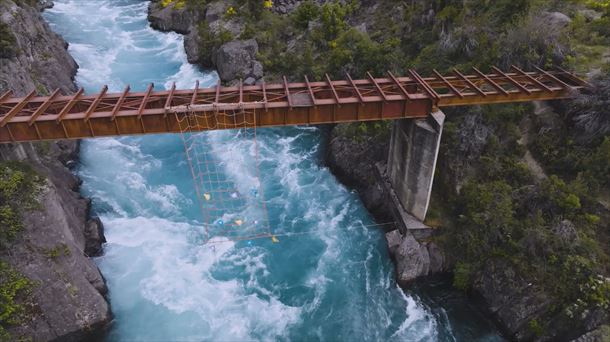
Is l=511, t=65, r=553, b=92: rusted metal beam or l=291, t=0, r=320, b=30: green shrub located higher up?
l=511, t=65, r=553, b=92: rusted metal beam

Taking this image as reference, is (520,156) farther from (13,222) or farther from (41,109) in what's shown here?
(13,222)

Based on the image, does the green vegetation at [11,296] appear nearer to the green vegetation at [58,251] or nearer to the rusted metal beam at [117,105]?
the green vegetation at [58,251]

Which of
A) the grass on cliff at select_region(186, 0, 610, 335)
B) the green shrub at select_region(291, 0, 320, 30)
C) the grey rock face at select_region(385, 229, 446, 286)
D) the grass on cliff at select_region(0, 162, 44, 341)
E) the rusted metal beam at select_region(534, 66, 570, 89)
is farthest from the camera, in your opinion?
the green shrub at select_region(291, 0, 320, 30)

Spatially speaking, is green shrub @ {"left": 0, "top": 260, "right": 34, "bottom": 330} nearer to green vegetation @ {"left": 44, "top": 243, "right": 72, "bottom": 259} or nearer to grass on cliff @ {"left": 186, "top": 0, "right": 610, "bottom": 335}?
green vegetation @ {"left": 44, "top": 243, "right": 72, "bottom": 259}

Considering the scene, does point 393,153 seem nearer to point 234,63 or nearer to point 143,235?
point 143,235

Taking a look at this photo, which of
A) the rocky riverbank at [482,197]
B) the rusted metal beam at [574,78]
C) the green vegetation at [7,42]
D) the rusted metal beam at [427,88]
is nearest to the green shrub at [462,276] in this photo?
the rocky riverbank at [482,197]

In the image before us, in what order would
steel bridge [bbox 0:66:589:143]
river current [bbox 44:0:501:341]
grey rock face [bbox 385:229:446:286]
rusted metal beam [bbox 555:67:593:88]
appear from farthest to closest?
grey rock face [bbox 385:229:446:286], rusted metal beam [bbox 555:67:593:88], river current [bbox 44:0:501:341], steel bridge [bbox 0:66:589:143]

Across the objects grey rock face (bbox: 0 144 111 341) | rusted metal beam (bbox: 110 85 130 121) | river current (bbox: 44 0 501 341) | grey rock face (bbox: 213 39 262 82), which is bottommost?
river current (bbox: 44 0 501 341)

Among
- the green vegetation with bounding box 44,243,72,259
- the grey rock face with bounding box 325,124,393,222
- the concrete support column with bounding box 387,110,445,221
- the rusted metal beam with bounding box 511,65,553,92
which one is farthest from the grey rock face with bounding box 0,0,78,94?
the rusted metal beam with bounding box 511,65,553,92
